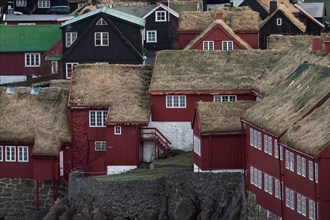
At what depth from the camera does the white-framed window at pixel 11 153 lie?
85.6 metres

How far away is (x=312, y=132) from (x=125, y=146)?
60.7 ft

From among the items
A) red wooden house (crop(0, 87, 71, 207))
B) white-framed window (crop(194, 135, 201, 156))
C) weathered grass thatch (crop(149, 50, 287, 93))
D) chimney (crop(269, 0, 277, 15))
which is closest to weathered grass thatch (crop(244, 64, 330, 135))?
white-framed window (crop(194, 135, 201, 156))

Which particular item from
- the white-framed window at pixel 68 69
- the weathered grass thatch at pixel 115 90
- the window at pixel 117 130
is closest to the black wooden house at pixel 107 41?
the white-framed window at pixel 68 69

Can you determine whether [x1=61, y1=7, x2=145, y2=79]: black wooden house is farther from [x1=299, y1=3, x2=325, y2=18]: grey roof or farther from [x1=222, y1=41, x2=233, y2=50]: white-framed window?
[x1=299, y1=3, x2=325, y2=18]: grey roof

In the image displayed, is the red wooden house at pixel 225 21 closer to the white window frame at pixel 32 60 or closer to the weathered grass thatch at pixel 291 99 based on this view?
the white window frame at pixel 32 60

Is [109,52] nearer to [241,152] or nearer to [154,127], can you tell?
[154,127]

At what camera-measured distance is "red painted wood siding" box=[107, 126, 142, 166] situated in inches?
3317

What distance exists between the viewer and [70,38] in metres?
96.8

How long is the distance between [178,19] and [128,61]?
9622 millimetres

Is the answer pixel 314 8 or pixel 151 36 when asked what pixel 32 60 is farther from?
Answer: pixel 314 8

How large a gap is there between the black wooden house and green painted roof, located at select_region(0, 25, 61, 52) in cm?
1015

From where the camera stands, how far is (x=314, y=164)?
66.0m

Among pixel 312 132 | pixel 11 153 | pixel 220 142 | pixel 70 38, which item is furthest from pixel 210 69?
pixel 312 132

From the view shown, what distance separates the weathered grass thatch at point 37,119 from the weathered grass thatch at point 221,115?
9.07 meters
